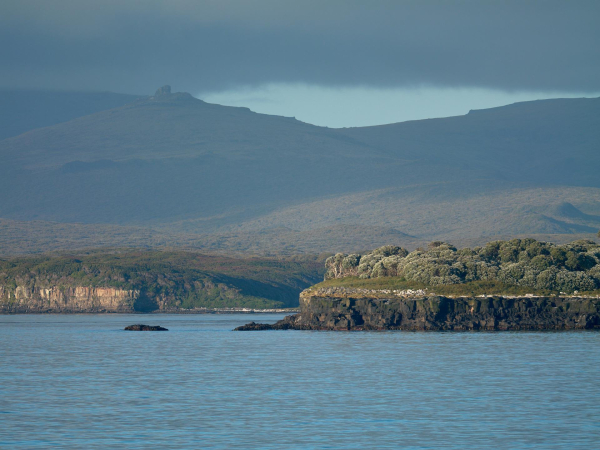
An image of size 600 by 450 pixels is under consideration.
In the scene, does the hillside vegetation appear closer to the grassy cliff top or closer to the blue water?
the grassy cliff top

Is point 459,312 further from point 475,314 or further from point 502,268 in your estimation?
point 502,268

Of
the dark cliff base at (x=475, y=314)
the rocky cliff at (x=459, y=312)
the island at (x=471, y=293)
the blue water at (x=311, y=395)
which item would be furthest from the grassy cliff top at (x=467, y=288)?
the blue water at (x=311, y=395)

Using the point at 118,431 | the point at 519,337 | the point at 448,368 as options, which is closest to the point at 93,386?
the point at 118,431

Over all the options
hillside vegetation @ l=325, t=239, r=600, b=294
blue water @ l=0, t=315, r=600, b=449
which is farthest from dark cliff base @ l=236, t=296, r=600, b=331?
blue water @ l=0, t=315, r=600, b=449

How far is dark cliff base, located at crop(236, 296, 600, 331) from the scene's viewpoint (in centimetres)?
11738

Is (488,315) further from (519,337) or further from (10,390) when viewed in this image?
(10,390)

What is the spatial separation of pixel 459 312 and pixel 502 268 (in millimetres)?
9822

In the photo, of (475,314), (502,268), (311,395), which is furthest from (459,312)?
(311,395)

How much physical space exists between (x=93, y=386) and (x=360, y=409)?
66.7 feet

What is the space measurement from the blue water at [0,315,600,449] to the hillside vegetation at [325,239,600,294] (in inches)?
729

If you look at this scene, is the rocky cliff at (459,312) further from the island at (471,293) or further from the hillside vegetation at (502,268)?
the hillside vegetation at (502,268)

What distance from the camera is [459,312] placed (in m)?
120

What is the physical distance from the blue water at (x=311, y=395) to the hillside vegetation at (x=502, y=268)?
18.5 m

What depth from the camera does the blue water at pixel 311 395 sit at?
45844 millimetres
